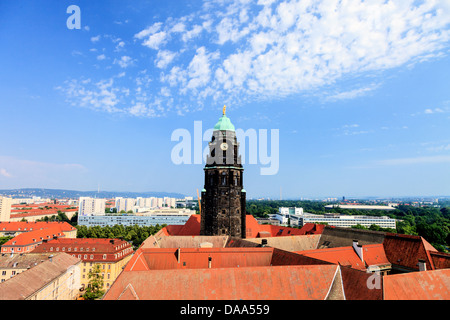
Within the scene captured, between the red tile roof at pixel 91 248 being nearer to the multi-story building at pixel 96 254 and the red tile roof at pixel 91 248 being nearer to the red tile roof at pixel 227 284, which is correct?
the multi-story building at pixel 96 254

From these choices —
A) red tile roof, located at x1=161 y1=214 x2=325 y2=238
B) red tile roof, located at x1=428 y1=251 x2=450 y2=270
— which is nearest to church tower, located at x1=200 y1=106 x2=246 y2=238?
red tile roof, located at x1=161 y1=214 x2=325 y2=238

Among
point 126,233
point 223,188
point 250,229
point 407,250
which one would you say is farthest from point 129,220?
point 407,250

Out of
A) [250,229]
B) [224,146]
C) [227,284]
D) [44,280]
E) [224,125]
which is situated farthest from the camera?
[250,229]

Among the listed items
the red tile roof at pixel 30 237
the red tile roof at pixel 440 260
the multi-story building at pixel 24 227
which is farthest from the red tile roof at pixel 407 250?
the multi-story building at pixel 24 227

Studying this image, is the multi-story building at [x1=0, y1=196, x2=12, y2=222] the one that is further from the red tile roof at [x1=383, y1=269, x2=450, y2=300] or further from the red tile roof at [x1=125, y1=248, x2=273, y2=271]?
the red tile roof at [x1=383, y1=269, x2=450, y2=300]

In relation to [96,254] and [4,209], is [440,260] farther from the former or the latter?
[4,209]
